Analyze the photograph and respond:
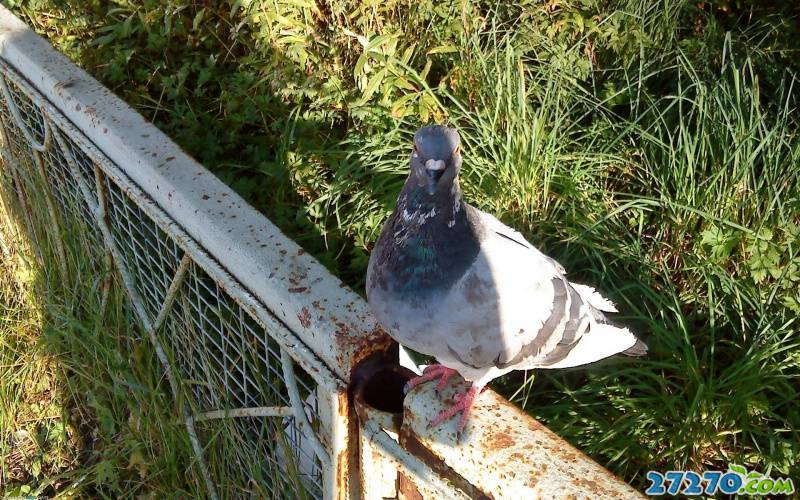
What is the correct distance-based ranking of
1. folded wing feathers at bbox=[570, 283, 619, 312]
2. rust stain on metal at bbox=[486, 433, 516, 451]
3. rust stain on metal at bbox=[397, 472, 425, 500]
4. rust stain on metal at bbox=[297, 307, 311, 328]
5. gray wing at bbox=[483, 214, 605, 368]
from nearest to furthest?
1. rust stain on metal at bbox=[486, 433, 516, 451]
2. rust stain on metal at bbox=[397, 472, 425, 500]
3. rust stain on metal at bbox=[297, 307, 311, 328]
4. gray wing at bbox=[483, 214, 605, 368]
5. folded wing feathers at bbox=[570, 283, 619, 312]

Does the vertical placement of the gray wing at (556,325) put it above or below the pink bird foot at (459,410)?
below

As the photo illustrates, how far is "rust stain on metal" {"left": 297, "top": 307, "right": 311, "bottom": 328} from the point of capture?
1.16 m

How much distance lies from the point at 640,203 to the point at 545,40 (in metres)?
0.84

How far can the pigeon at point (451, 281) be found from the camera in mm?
1398

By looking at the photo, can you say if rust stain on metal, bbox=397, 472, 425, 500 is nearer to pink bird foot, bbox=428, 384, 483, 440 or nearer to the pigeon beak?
pink bird foot, bbox=428, 384, 483, 440

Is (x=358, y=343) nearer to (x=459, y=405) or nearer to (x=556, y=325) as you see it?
(x=459, y=405)

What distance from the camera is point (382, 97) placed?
267 cm

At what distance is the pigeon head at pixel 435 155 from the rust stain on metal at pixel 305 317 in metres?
0.40

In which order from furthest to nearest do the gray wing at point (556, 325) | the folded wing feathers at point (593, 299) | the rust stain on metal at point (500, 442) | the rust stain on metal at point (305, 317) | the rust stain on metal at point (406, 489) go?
the folded wing feathers at point (593, 299) < the gray wing at point (556, 325) < the rust stain on metal at point (305, 317) < the rust stain on metal at point (406, 489) < the rust stain on metal at point (500, 442)

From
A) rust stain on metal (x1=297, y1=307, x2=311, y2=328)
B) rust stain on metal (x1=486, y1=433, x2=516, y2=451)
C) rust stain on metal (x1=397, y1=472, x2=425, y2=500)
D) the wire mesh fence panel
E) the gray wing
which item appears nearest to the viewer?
rust stain on metal (x1=486, y1=433, x2=516, y2=451)

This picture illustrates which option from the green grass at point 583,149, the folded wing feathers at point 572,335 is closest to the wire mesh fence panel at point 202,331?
the folded wing feathers at point 572,335

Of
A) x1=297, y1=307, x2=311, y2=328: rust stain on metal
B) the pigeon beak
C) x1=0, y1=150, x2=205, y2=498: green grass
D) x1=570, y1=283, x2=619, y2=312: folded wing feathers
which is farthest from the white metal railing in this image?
x1=570, y1=283, x2=619, y2=312: folded wing feathers

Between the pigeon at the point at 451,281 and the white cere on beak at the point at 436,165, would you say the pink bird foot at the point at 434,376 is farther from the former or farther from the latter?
the white cere on beak at the point at 436,165

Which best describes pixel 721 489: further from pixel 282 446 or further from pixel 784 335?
pixel 282 446
